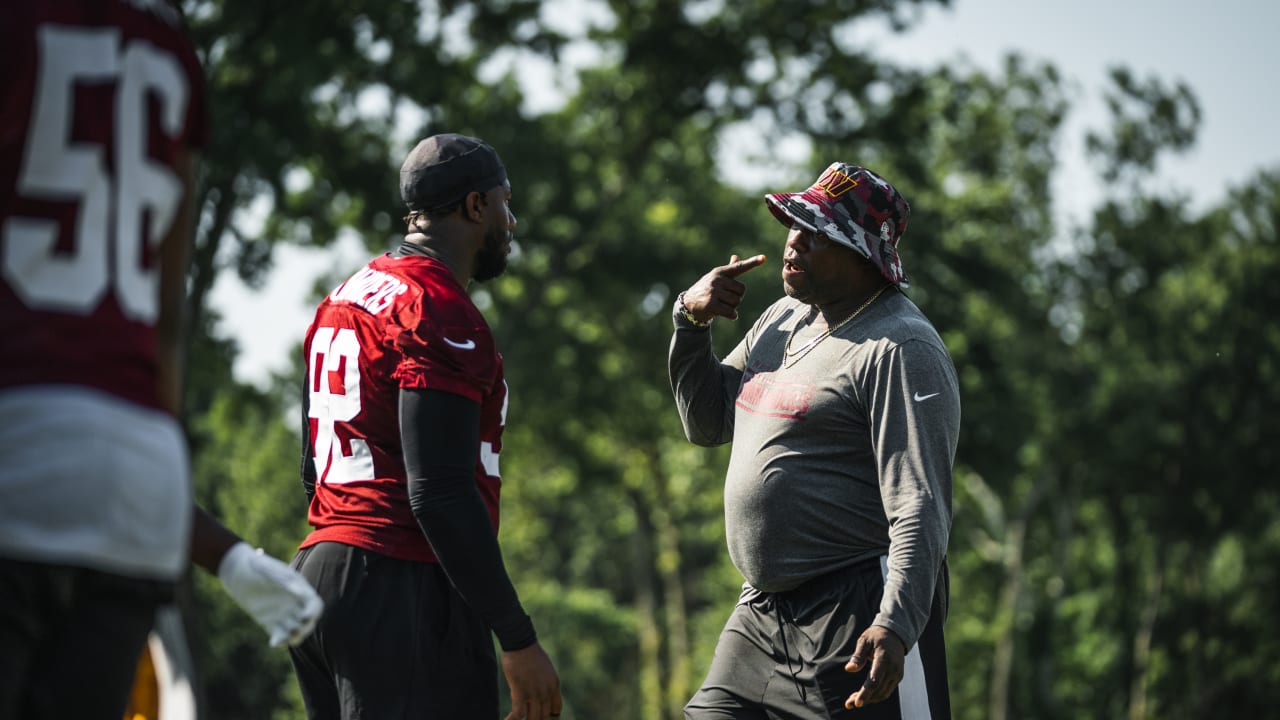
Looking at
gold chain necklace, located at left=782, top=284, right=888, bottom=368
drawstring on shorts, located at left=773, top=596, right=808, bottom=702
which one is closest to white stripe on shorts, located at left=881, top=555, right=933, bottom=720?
drawstring on shorts, located at left=773, top=596, right=808, bottom=702

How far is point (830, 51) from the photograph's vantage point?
22453 millimetres

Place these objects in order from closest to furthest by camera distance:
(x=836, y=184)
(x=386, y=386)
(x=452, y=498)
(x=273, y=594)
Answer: (x=273, y=594) < (x=452, y=498) < (x=386, y=386) < (x=836, y=184)

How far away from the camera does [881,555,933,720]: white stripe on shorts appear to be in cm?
419

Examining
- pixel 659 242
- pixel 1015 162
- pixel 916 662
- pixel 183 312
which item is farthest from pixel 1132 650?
pixel 183 312

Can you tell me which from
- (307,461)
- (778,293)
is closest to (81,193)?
(307,461)

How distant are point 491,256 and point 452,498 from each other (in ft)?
2.72

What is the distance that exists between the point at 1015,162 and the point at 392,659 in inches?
1345

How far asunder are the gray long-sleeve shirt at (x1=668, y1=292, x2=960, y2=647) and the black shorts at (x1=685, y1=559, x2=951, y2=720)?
0.23 ft

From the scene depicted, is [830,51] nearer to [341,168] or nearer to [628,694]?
[341,168]

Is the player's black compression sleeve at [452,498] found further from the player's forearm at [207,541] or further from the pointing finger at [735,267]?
the pointing finger at [735,267]

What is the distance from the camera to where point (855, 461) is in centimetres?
436

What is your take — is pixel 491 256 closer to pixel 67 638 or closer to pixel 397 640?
pixel 397 640

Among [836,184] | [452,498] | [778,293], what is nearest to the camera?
[452,498]

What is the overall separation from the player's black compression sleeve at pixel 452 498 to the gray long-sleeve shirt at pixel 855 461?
0.90 m
